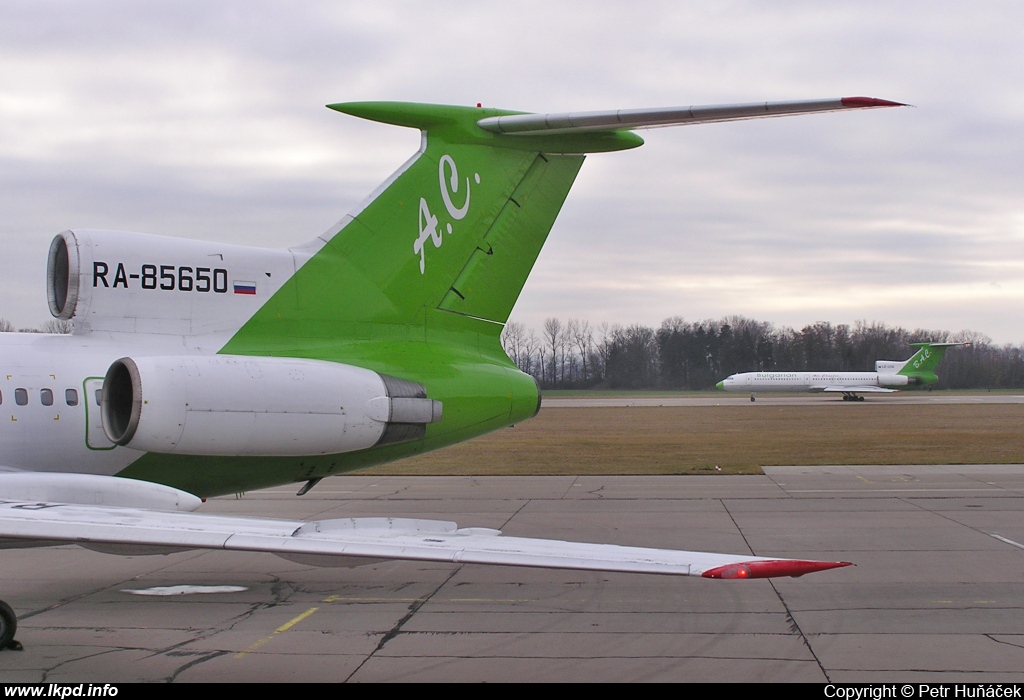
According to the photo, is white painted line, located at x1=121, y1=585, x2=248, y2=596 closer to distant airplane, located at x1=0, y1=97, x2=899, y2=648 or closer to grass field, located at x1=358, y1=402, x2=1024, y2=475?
distant airplane, located at x1=0, y1=97, x2=899, y2=648

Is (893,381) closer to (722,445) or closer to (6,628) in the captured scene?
(722,445)

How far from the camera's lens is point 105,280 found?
904 centimetres

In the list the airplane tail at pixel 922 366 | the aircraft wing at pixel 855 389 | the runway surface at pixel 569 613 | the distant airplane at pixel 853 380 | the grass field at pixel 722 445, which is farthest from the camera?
the airplane tail at pixel 922 366

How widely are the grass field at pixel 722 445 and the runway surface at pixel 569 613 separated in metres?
9.54

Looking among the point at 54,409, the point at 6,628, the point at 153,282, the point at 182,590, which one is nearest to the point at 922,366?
the point at 182,590

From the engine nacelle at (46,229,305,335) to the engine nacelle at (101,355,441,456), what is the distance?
0.94 m

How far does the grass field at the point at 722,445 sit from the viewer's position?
24.7m

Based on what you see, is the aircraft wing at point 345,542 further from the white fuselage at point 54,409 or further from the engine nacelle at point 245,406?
the white fuselage at point 54,409

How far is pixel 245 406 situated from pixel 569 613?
3763 millimetres

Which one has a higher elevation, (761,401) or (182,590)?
(182,590)

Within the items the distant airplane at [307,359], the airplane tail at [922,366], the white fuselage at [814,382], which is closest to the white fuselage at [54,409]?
the distant airplane at [307,359]

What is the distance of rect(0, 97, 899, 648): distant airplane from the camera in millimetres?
6719

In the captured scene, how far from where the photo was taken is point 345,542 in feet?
20.3

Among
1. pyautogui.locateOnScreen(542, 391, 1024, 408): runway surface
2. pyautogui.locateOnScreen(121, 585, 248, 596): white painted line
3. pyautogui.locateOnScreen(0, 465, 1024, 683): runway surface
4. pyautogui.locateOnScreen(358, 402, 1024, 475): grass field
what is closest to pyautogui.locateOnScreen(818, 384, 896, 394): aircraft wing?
pyautogui.locateOnScreen(542, 391, 1024, 408): runway surface
